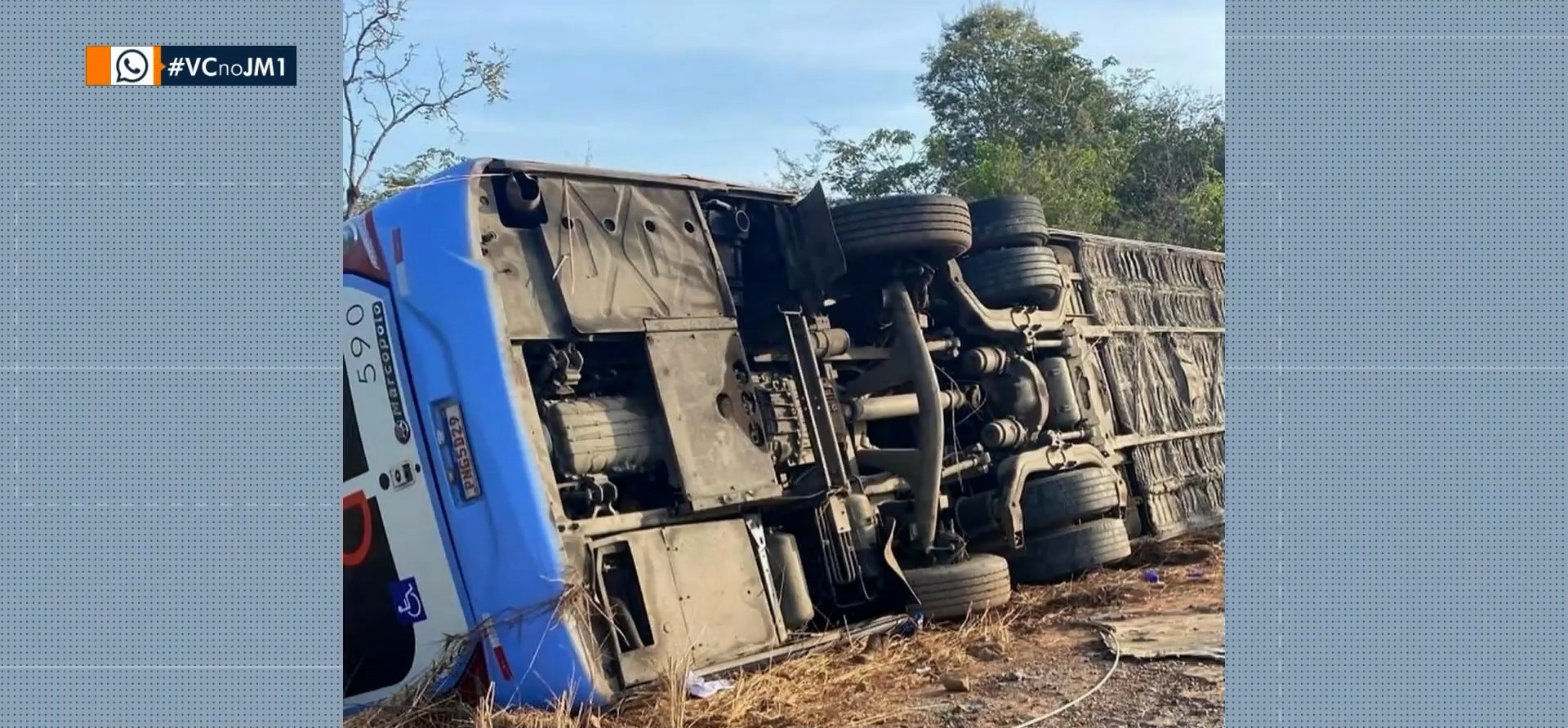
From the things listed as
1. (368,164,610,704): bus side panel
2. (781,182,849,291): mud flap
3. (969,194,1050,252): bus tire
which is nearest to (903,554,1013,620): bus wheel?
(781,182,849,291): mud flap

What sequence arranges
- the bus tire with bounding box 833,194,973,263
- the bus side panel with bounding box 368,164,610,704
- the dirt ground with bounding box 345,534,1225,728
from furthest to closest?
1. the bus tire with bounding box 833,194,973,263
2. the bus side panel with bounding box 368,164,610,704
3. the dirt ground with bounding box 345,534,1225,728

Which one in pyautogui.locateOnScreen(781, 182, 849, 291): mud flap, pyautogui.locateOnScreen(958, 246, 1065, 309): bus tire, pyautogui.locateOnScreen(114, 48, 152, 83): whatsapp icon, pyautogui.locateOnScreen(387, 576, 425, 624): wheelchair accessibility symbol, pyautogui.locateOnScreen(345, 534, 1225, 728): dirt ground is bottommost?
pyautogui.locateOnScreen(345, 534, 1225, 728): dirt ground

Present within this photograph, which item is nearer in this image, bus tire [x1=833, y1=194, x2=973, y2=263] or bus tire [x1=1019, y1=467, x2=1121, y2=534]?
bus tire [x1=833, y1=194, x2=973, y2=263]

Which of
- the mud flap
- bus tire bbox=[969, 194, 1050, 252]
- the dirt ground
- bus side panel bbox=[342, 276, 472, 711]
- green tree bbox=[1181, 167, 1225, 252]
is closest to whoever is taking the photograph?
the dirt ground

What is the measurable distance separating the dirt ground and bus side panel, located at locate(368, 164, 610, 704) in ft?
0.72

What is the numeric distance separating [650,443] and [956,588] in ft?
6.16

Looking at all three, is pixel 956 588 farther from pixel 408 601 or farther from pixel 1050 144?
pixel 1050 144

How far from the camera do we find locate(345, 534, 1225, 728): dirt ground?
5.16m

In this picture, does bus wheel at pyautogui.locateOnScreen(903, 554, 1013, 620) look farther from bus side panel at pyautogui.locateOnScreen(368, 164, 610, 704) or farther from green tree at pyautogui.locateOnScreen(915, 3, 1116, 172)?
green tree at pyautogui.locateOnScreen(915, 3, 1116, 172)

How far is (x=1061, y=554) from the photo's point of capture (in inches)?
316

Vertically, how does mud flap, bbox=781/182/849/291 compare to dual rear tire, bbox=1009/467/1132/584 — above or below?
above

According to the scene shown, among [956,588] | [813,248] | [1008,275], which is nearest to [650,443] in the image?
[813,248]

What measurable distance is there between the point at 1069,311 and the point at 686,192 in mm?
3615

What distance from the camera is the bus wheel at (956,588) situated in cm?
692
